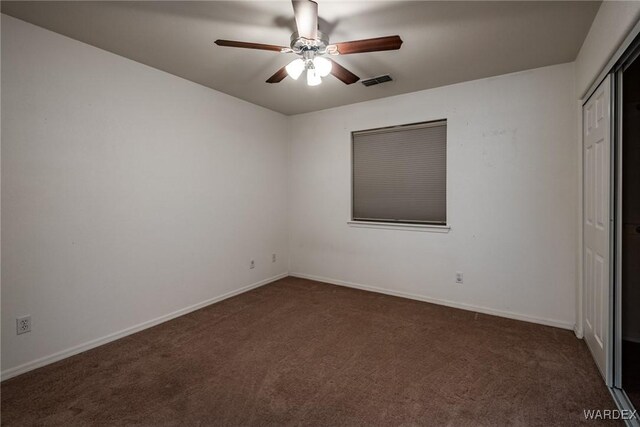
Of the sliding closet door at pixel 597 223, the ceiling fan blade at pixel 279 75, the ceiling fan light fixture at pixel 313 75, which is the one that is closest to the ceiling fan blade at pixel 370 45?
the ceiling fan light fixture at pixel 313 75

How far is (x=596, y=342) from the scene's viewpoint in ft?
7.58

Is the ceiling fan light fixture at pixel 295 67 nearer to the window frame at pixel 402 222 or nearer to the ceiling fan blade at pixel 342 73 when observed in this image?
the ceiling fan blade at pixel 342 73

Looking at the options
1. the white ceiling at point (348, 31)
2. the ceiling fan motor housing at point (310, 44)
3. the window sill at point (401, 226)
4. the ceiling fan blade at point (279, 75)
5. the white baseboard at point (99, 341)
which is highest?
the white ceiling at point (348, 31)

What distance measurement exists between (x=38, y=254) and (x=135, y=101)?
1556mm

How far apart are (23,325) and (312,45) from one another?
2.96m

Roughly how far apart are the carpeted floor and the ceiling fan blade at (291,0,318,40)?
7.81ft

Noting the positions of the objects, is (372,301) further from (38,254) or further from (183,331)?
(38,254)

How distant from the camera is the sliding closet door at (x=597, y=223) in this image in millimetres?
2031

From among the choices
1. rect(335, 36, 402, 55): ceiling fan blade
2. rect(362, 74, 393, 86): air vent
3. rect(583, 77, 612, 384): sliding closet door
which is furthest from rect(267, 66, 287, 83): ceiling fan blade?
rect(583, 77, 612, 384): sliding closet door

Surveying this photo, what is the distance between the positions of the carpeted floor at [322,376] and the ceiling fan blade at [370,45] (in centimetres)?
227

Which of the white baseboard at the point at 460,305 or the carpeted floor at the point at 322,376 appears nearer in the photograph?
the carpeted floor at the point at 322,376

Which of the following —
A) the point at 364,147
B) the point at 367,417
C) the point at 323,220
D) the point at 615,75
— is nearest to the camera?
the point at 367,417

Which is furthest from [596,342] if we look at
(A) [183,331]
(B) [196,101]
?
(B) [196,101]

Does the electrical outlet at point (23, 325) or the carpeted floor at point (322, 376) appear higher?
the electrical outlet at point (23, 325)
